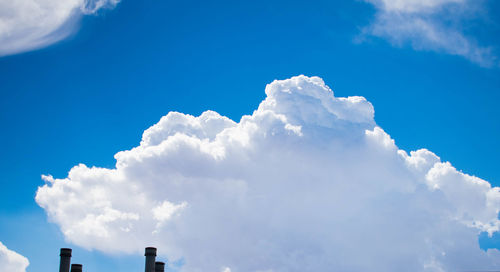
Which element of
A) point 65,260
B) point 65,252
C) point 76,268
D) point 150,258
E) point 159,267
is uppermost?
point 65,252

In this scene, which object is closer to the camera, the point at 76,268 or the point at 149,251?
the point at 76,268

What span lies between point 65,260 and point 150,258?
20.4ft

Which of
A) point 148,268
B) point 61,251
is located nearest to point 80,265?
point 61,251

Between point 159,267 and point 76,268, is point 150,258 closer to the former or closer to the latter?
point 159,267

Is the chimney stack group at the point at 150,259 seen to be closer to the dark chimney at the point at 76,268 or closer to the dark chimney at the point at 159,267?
the dark chimney at the point at 159,267

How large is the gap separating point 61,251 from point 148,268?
261 inches

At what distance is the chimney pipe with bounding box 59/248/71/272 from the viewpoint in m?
45.1

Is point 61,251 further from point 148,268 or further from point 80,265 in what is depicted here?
point 148,268

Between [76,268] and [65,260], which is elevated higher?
[65,260]

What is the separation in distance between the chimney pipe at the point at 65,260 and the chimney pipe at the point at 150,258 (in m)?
5.66

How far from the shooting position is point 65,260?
45.2m

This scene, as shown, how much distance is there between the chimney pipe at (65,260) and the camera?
45.1 metres

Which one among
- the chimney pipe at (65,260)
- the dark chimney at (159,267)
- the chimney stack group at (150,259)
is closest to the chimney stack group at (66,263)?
the chimney pipe at (65,260)

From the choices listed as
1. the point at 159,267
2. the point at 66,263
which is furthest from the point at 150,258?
the point at 66,263
